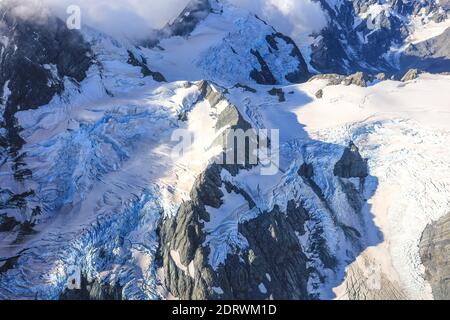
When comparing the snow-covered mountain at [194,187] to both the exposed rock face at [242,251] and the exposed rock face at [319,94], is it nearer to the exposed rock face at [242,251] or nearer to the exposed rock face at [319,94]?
Result: the exposed rock face at [242,251]

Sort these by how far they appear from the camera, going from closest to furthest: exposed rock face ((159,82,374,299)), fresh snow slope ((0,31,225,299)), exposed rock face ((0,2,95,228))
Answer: fresh snow slope ((0,31,225,299)) → exposed rock face ((159,82,374,299)) → exposed rock face ((0,2,95,228))

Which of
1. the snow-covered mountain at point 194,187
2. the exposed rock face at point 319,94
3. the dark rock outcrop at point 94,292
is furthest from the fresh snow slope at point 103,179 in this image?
the exposed rock face at point 319,94

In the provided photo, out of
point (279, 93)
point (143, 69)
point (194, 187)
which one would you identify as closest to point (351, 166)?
point (279, 93)

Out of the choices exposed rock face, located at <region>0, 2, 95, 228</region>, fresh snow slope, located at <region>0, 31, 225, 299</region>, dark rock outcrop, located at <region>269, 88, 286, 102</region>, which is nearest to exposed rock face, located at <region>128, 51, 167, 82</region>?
fresh snow slope, located at <region>0, 31, 225, 299</region>

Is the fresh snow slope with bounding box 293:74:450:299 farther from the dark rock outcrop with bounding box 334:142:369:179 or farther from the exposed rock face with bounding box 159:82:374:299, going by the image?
the exposed rock face with bounding box 159:82:374:299

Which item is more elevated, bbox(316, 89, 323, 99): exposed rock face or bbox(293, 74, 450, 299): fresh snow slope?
bbox(316, 89, 323, 99): exposed rock face

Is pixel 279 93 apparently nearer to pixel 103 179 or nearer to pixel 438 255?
pixel 103 179
